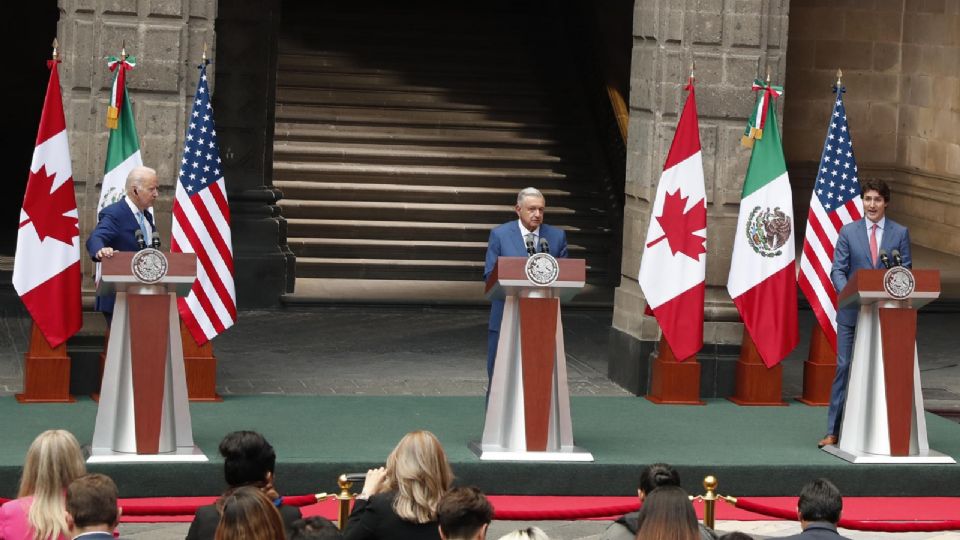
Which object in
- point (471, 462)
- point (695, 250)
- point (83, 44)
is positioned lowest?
point (471, 462)

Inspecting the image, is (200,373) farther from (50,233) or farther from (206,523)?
(206,523)

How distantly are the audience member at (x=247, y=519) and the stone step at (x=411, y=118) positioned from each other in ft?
47.8

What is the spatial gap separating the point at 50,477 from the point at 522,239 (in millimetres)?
4701

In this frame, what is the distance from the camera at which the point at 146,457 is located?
33.3 ft

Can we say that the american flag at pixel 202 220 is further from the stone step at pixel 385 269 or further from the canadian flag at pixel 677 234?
the stone step at pixel 385 269

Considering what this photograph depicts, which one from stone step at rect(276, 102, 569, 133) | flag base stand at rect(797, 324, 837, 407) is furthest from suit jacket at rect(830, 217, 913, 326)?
stone step at rect(276, 102, 569, 133)

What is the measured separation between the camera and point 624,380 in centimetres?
1325

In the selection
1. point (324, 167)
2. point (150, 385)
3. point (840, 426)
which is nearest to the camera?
point (150, 385)

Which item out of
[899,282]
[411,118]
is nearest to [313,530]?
[899,282]

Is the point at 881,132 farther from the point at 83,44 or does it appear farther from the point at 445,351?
the point at 83,44

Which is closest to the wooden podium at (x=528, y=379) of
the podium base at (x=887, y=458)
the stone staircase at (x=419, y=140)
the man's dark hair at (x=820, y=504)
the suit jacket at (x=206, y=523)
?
the podium base at (x=887, y=458)

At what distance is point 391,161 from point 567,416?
9465 mm

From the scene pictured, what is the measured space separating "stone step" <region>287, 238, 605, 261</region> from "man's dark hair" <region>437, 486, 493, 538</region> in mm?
12274

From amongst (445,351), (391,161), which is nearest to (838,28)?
(391,161)
